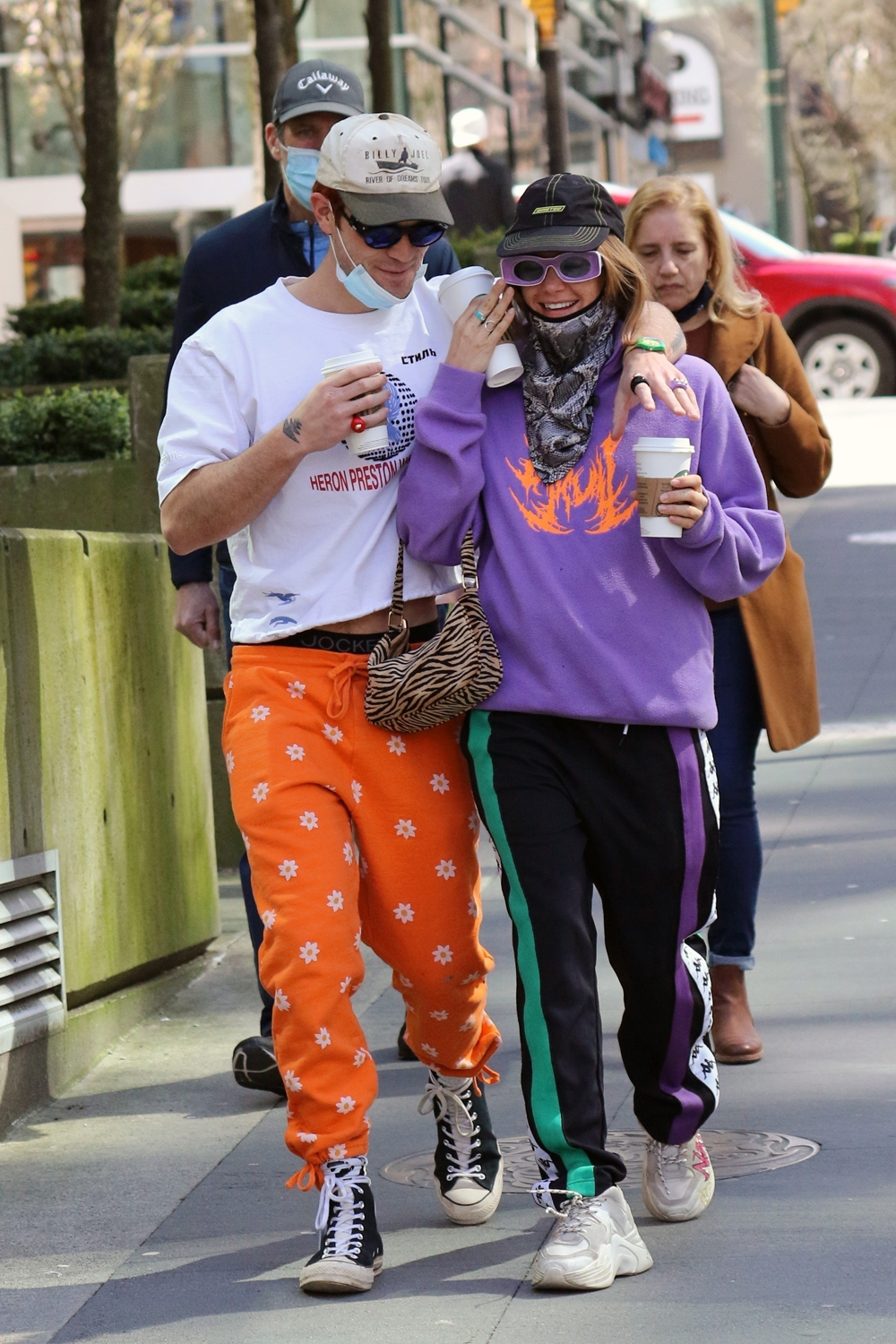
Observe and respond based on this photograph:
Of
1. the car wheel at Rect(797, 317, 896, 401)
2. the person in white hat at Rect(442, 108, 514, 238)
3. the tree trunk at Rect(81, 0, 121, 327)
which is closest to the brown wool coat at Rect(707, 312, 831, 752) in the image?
the tree trunk at Rect(81, 0, 121, 327)

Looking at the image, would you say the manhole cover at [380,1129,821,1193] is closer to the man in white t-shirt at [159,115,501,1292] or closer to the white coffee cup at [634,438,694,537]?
the man in white t-shirt at [159,115,501,1292]

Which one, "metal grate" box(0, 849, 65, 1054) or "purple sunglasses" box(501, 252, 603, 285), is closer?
"purple sunglasses" box(501, 252, 603, 285)

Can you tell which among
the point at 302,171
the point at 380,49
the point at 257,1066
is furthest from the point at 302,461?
the point at 380,49

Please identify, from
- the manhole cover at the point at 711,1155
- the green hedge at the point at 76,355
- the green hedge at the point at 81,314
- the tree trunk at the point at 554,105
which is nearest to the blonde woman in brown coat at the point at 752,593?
the manhole cover at the point at 711,1155

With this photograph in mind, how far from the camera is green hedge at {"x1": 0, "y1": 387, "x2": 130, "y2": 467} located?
8.43 metres

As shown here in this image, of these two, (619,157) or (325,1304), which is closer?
(325,1304)

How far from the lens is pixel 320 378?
3795mm

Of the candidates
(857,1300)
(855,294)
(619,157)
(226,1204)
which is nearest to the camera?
(857,1300)

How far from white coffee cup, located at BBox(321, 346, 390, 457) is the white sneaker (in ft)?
4.34

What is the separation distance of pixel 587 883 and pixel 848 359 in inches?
617

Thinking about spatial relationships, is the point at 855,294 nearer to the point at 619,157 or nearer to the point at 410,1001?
the point at 410,1001

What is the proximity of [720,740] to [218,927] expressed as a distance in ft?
7.35

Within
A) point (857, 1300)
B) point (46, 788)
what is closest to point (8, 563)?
point (46, 788)

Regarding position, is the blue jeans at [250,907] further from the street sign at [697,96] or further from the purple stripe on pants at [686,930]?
the street sign at [697,96]
